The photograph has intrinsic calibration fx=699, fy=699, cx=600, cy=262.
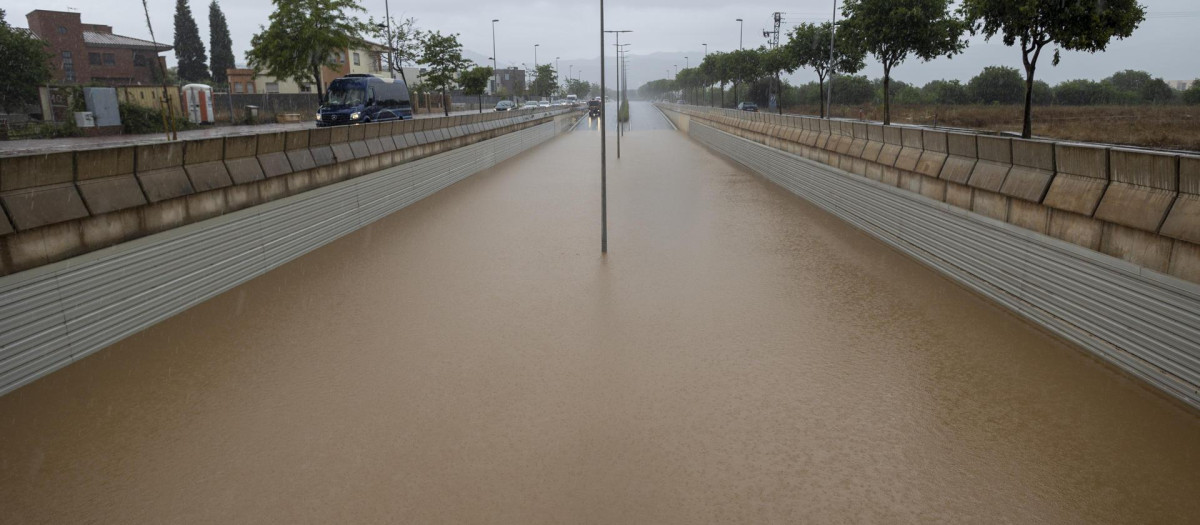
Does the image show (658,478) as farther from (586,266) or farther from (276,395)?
(586,266)

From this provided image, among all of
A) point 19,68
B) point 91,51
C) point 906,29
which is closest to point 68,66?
point 91,51

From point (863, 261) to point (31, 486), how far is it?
1080cm

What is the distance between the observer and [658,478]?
188 inches

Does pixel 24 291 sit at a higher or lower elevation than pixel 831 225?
higher

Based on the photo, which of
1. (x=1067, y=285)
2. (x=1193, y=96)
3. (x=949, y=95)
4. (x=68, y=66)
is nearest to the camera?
(x=1067, y=285)

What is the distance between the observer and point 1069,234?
25.4 ft

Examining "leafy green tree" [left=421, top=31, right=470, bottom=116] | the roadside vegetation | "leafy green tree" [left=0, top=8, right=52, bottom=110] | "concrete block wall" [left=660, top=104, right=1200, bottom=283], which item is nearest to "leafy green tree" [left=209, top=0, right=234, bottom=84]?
"leafy green tree" [left=0, top=8, right=52, bottom=110]

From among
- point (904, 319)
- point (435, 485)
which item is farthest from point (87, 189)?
point (904, 319)

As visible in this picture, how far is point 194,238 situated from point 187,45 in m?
94.6

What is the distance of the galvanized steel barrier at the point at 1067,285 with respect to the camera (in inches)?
230

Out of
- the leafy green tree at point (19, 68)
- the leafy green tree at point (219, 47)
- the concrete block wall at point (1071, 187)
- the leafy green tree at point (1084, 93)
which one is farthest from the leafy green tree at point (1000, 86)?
the leafy green tree at point (219, 47)

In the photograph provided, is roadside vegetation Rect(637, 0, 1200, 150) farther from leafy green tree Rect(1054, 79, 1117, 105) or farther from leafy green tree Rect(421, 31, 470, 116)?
leafy green tree Rect(421, 31, 470, 116)

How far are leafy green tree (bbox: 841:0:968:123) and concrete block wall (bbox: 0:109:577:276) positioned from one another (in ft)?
109

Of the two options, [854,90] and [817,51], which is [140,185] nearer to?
[817,51]
